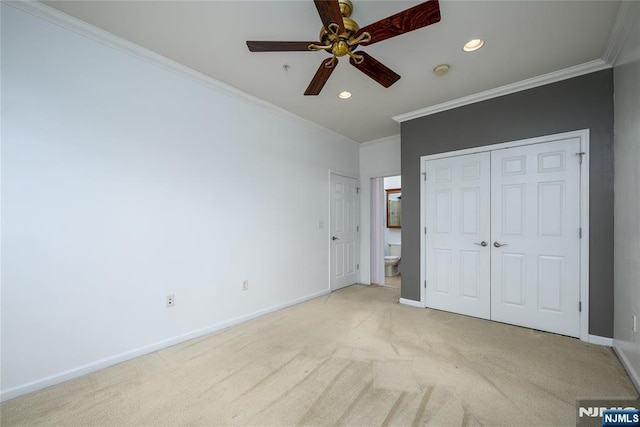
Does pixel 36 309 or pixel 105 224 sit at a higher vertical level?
pixel 105 224

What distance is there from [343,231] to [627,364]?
332cm

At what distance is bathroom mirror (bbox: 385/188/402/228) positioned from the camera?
6.23 metres

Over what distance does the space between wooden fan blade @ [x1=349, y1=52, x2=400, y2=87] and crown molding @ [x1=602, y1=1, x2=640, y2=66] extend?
152cm

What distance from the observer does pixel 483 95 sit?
9.93 ft

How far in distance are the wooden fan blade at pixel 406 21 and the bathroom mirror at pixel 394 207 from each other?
15.9 ft

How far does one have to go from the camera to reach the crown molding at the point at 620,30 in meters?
1.77

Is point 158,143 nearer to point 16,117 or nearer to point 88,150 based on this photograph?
point 88,150

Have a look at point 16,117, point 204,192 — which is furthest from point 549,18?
point 16,117

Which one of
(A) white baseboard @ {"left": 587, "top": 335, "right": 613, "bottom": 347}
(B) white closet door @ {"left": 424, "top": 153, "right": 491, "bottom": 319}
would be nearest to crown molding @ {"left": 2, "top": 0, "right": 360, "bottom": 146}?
(B) white closet door @ {"left": 424, "top": 153, "right": 491, "bottom": 319}

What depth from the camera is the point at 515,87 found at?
2.85m

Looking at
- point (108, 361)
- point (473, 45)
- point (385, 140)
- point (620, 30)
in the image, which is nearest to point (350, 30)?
point (473, 45)

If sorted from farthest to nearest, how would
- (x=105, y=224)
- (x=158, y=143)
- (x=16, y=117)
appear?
(x=158, y=143)
(x=105, y=224)
(x=16, y=117)

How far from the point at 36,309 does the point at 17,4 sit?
80.4 inches

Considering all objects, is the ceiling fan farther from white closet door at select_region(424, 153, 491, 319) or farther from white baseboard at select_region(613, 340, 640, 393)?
white baseboard at select_region(613, 340, 640, 393)
